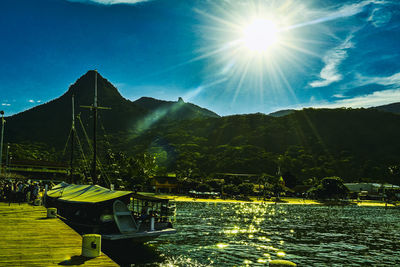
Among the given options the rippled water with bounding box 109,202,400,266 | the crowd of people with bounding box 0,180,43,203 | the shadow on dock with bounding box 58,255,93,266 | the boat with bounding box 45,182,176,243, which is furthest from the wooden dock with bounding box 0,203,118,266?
the crowd of people with bounding box 0,180,43,203

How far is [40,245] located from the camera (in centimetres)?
1644

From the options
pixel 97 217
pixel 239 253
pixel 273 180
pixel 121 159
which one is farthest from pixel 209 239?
pixel 273 180

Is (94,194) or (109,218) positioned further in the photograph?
(94,194)

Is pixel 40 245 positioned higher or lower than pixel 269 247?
higher

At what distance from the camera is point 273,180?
519 ft

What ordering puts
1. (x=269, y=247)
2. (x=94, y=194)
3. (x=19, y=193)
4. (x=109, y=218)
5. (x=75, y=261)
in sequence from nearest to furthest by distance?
(x=75, y=261) → (x=109, y=218) → (x=94, y=194) → (x=269, y=247) → (x=19, y=193)

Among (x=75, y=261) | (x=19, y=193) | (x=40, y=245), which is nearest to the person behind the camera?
(x=75, y=261)

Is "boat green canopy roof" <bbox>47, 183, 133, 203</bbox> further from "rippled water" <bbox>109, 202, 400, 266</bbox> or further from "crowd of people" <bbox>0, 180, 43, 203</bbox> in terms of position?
"crowd of people" <bbox>0, 180, 43, 203</bbox>

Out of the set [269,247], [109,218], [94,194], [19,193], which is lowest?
[269,247]

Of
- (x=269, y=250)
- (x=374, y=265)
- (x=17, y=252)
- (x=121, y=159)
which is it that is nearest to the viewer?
(x=17, y=252)

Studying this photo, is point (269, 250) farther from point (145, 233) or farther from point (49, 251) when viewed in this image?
point (49, 251)

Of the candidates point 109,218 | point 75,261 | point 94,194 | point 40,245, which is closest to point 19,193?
point 94,194

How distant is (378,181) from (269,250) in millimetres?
179682

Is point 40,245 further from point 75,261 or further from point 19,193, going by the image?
point 19,193
